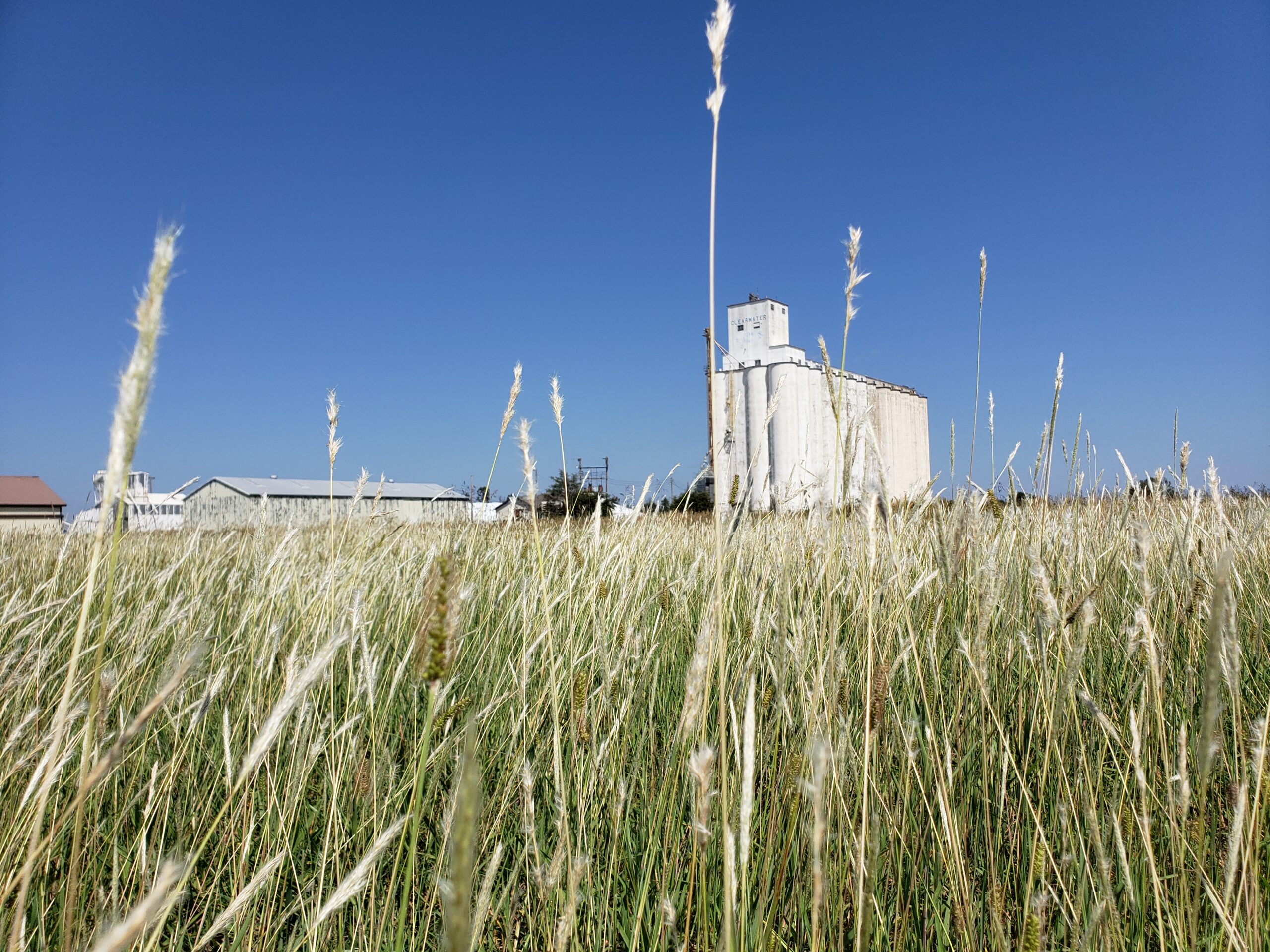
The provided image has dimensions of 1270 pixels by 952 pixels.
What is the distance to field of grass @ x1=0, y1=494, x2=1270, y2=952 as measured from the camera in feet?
2.95

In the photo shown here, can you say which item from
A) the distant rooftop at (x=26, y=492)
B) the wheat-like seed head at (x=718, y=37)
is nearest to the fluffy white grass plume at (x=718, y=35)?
the wheat-like seed head at (x=718, y=37)

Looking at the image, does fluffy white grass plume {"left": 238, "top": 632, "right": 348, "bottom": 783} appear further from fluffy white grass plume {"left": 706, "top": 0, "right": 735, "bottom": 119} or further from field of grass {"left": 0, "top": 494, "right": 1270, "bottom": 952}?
fluffy white grass plume {"left": 706, "top": 0, "right": 735, "bottom": 119}

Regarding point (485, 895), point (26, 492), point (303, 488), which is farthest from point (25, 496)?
point (485, 895)

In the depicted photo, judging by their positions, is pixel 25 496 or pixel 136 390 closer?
pixel 136 390

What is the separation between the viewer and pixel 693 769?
0.66m

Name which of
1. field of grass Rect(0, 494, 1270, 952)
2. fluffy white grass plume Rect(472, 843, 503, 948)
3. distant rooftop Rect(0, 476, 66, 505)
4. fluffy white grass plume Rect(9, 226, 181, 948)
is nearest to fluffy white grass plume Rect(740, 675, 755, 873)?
field of grass Rect(0, 494, 1270, 952)

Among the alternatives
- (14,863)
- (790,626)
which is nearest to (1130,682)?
(790,626)

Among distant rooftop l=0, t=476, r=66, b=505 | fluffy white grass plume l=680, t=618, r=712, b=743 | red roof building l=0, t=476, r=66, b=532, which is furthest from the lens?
distant rooftop l=0, t=476, r=66, b=505

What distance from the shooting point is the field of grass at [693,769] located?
0.90m

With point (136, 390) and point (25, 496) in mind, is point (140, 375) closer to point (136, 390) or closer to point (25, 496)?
point (136, 390)

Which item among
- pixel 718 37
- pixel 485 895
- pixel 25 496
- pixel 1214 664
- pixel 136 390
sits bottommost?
pixel 485 895

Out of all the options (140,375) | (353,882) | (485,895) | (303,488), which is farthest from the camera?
(303,488)

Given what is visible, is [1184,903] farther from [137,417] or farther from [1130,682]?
[137,417]

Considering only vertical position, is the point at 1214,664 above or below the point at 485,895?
above
